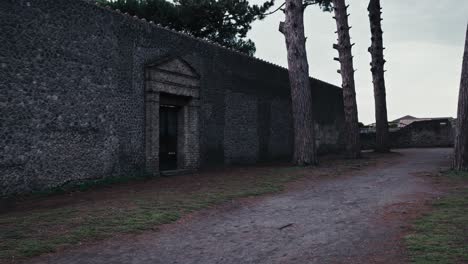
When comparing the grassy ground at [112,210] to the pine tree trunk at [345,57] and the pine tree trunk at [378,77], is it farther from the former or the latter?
the pine tree trunk at [378,77]

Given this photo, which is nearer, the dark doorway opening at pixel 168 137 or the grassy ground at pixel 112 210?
the grassy ground at pixel 112 210

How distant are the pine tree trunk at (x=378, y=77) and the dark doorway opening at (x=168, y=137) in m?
11.2

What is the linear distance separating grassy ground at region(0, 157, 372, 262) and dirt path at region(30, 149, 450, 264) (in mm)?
318

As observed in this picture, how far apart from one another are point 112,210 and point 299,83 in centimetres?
865

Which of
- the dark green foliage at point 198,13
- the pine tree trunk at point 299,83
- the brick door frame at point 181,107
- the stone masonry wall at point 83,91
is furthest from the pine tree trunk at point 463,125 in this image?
the dark green foliage at point 198,13

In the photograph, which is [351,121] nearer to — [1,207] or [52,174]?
[52,174]

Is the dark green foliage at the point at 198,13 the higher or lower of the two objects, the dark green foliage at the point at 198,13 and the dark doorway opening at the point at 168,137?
the higher

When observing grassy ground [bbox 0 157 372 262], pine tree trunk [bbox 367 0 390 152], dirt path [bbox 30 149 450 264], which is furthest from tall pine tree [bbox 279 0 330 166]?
pine tree trunk [bbox 367 0 390 152]

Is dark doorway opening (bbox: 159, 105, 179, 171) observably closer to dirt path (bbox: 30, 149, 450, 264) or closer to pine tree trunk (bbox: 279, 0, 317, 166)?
pine tree trunk (bbox: 279, 0, 317, 166)

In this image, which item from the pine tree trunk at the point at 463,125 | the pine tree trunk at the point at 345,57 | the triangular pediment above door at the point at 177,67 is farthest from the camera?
the pine tree trunk at the point at 345,57

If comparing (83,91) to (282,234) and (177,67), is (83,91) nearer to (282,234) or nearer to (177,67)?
(177,67)

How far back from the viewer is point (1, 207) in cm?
688

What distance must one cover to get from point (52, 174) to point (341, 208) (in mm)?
5819

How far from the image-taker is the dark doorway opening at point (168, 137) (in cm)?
1195
